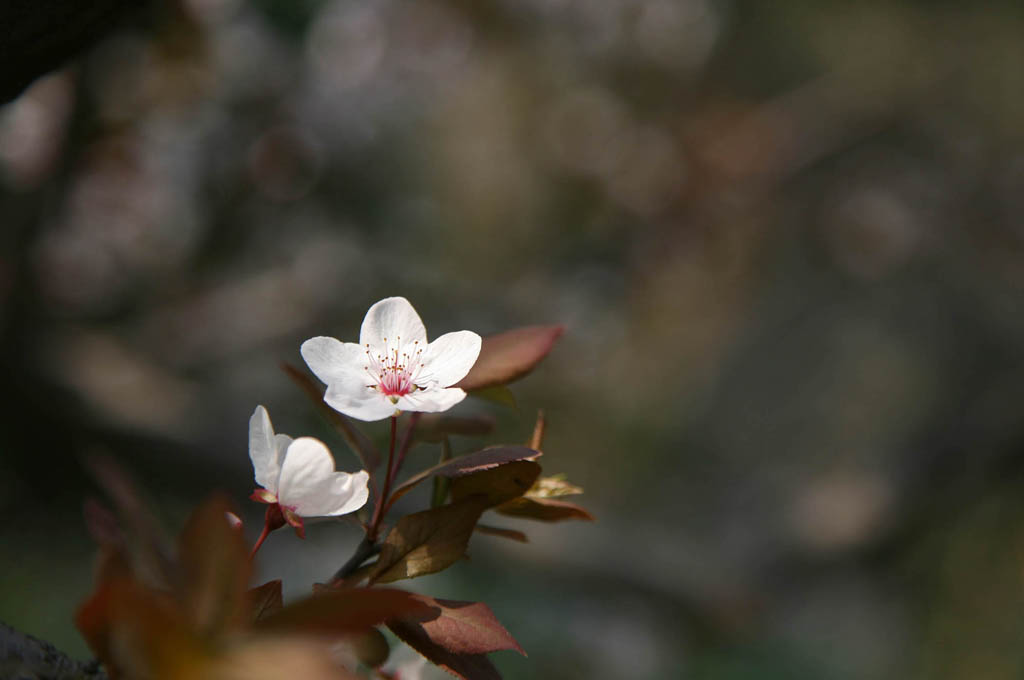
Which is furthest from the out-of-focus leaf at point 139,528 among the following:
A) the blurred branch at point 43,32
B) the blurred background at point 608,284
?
the blurred background at point 608,284

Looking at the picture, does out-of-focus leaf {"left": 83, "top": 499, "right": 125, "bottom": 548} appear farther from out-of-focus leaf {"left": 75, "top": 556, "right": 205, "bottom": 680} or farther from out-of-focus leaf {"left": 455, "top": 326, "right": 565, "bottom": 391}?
out-of-focus leaf {"left": 455, "top": 326, "right": 565, "bottom": 391}

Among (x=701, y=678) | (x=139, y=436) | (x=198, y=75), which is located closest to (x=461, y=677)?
(x=139, y=436)

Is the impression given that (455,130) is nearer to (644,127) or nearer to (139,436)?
(644,127)

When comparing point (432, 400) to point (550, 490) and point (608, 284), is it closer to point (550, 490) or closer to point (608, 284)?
point (550, 490)

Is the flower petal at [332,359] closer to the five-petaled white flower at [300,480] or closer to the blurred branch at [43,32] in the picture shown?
the five-petaled white flower at [300,480]

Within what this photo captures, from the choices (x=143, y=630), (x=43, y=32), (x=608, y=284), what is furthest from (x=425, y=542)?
(x=608, y=284)

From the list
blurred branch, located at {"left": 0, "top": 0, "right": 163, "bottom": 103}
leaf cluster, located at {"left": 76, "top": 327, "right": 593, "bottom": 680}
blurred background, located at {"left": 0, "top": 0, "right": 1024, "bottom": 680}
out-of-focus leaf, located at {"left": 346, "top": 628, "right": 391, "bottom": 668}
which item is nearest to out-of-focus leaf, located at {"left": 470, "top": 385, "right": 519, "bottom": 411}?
leaf cluster, located at {"left": 76, "top": 327, "right": 593, "bottom": 680}
